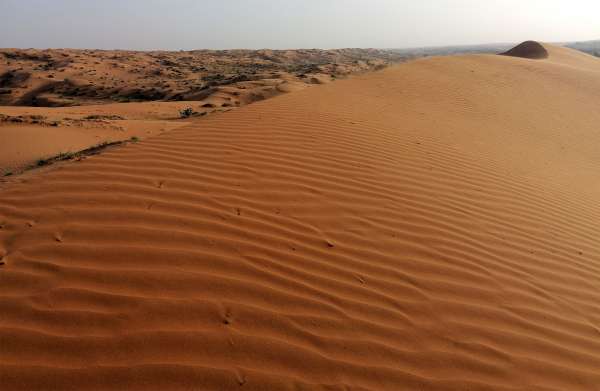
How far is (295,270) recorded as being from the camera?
2570 millimetres

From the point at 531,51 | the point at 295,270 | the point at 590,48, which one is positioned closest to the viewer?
the point at 295,270

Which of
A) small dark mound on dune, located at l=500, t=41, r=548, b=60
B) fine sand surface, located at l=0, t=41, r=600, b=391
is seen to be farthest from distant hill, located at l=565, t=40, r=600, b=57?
fine sand surface, located at l=0, t=41, r=600, b=391

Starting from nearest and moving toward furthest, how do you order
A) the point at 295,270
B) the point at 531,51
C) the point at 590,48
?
the point at 295,270 < the point at 531,51 < the point at 590,48

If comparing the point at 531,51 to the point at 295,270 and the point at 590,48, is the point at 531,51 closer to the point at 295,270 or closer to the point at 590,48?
the point at 295,270

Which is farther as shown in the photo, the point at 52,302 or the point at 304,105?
the point at 304,105

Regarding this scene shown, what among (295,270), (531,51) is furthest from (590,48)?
(295,270)

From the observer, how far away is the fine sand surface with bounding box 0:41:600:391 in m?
1.94

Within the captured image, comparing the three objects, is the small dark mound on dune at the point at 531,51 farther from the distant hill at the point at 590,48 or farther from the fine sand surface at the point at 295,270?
the distant hill at the point at 590,48

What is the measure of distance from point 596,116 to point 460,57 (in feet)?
16.8

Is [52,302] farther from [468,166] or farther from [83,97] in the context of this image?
[83,97]

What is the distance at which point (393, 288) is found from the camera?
8.32ft

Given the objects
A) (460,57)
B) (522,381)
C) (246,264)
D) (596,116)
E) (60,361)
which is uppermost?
(460,57)

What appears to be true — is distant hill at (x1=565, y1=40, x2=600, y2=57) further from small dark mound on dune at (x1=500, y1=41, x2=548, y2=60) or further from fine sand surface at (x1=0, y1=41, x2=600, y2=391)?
fine sand surface at (x1=0, y1=41, x2=600, y2=391)

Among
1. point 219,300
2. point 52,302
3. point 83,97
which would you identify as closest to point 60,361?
point 52,302
